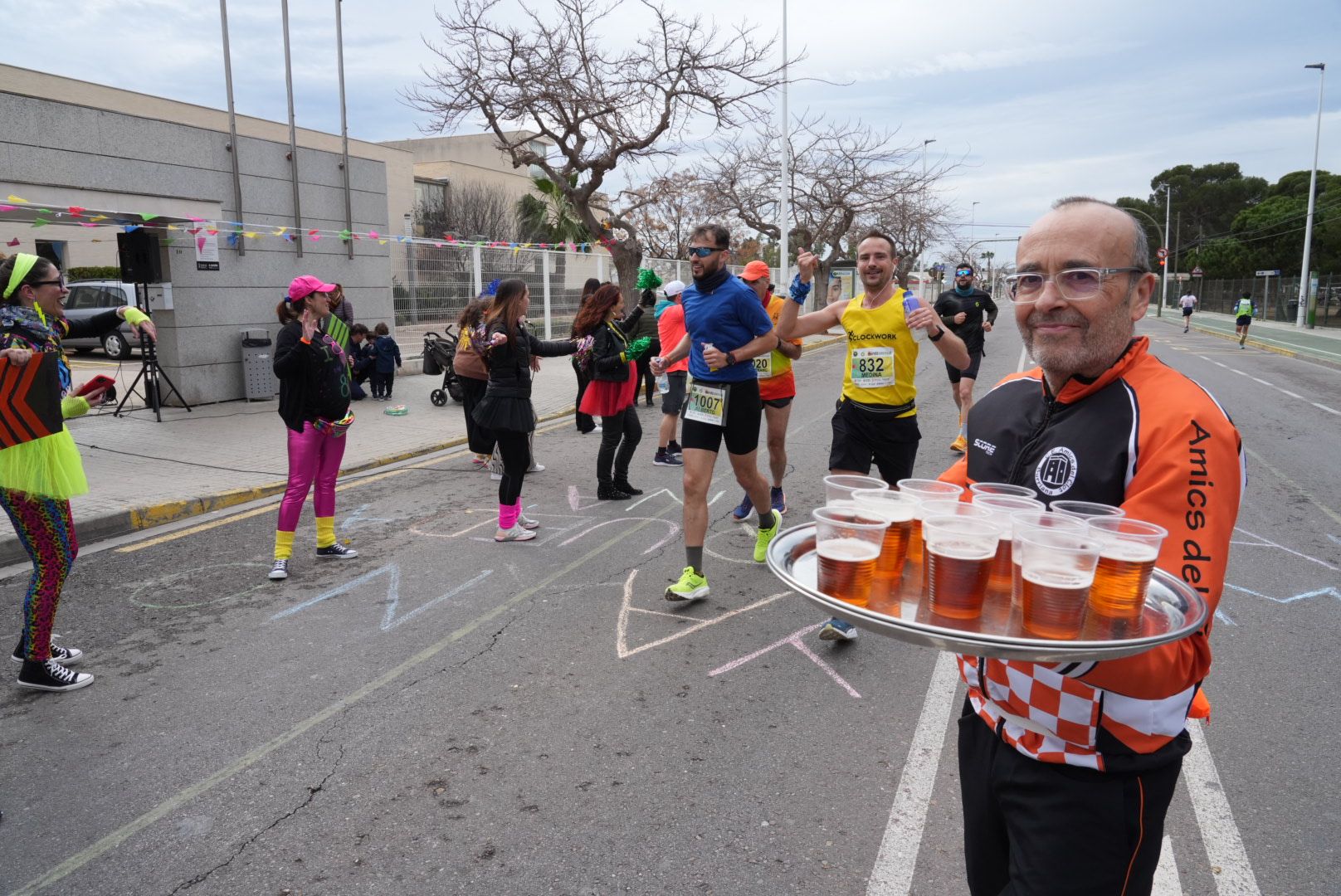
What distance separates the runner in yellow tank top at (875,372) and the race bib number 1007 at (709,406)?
0.53 meters

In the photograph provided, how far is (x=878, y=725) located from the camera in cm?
355

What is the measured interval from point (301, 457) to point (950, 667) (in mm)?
4169

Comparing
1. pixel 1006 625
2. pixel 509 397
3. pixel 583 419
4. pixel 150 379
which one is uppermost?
pixel 1006 625

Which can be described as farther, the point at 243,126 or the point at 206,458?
the point at 243,126

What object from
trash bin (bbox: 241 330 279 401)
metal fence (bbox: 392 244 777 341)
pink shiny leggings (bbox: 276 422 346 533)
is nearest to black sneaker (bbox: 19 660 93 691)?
pink shiny leggings (bbox: 276 422 346 533)

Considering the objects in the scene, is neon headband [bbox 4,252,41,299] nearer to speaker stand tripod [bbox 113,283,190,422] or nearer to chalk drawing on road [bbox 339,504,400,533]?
chalk drawing on road [bbox 339,504,400,533]

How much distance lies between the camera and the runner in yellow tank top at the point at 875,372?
4785mm

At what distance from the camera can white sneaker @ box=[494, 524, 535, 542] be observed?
6.26 m

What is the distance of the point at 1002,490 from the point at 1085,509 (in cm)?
17

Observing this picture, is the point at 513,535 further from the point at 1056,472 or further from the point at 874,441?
the point at 1056,472

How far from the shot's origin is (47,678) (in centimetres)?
391

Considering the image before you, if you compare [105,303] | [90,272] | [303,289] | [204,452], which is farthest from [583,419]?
[90,272]

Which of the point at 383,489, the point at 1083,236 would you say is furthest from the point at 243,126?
the point at 1083,236

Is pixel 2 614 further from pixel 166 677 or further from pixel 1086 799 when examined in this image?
pixel 1086 799
